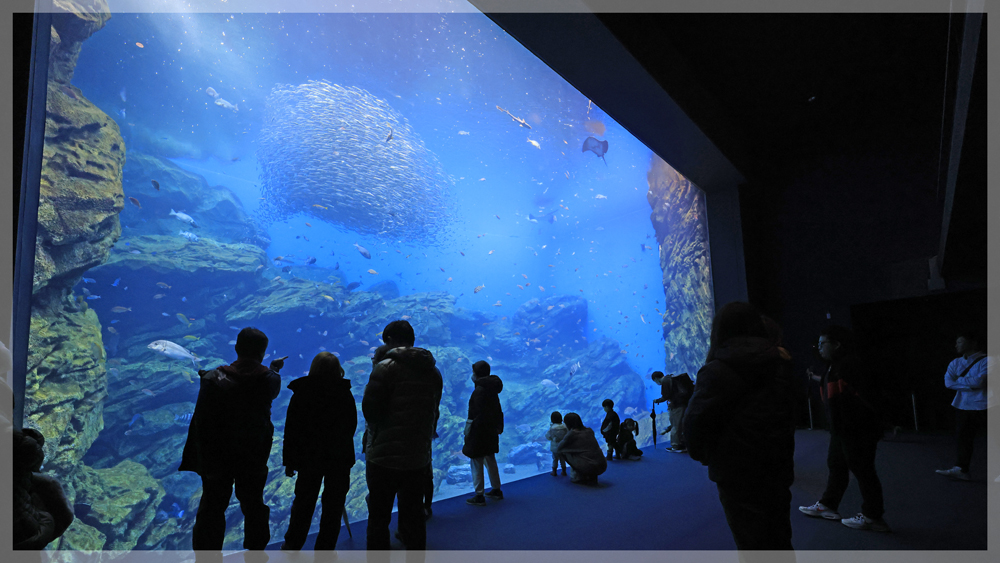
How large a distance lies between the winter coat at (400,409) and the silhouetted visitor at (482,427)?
1.74 m

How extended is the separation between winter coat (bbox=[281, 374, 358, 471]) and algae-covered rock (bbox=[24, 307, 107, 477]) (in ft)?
23.3

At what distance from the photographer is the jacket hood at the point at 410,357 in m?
2.56

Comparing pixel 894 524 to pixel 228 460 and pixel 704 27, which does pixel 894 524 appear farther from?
pixel 704 27

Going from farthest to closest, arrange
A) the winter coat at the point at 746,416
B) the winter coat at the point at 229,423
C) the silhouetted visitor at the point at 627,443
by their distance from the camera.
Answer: the silhouetted visitor at the point at 627,443, the winter coat at the point at 229,423, the winter coat at the point at 746,416

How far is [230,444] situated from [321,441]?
509 mm

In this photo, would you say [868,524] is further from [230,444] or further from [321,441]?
[230,444]

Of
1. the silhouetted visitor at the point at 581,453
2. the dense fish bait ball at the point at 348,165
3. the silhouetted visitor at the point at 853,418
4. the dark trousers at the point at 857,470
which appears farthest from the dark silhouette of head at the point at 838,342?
the dense fish bait ball at the point at 348,165

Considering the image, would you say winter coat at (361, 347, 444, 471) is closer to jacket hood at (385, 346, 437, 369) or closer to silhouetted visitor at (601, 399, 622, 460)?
jacket hood at (385, 346, 437, 369)

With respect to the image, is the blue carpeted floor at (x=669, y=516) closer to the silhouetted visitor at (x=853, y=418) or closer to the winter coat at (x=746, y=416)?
the silhouetted visitor at (x=853, y=418)

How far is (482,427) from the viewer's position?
4.37 meters

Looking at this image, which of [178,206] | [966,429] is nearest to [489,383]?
[966,429]

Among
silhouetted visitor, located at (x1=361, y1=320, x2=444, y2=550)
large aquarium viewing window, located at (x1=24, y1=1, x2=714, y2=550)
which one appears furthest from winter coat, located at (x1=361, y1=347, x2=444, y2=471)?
large aquarium viewing window, located at (x1=24, y1=1, x2=714, y2=550)

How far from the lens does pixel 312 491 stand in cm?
282
